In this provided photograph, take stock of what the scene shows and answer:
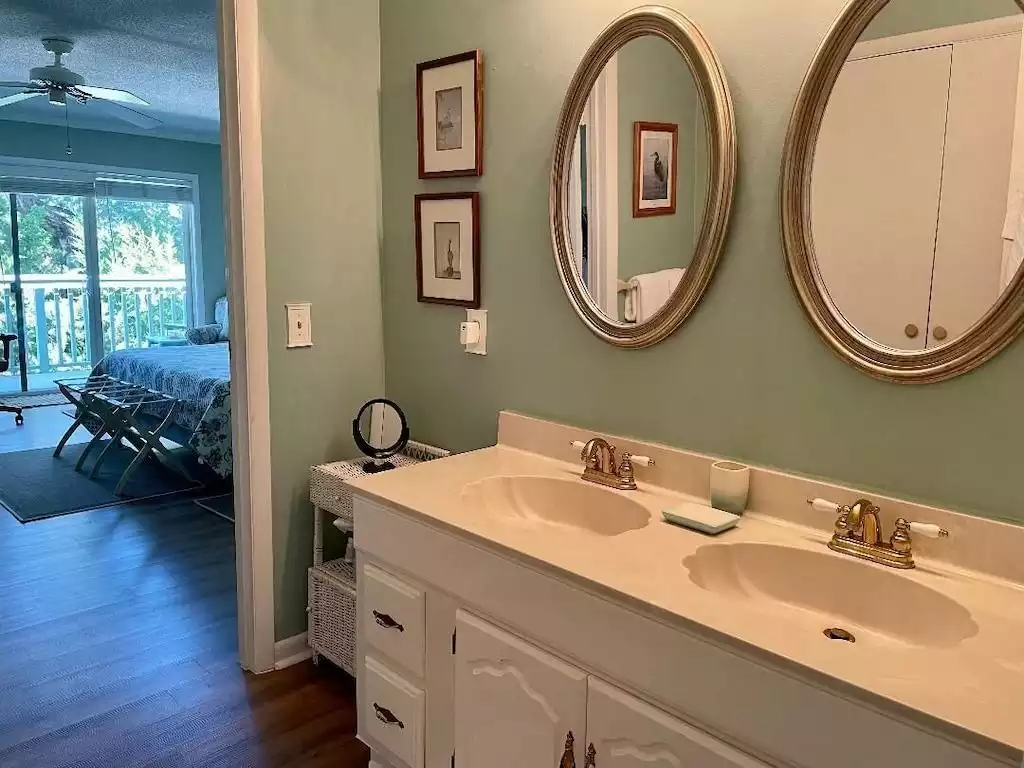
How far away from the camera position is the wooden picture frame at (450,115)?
7.12 ft

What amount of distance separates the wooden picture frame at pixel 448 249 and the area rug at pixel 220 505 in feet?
7.00

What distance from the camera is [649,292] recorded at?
1841 mm

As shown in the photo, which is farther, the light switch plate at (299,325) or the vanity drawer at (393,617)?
the light switch plate at (299,325)

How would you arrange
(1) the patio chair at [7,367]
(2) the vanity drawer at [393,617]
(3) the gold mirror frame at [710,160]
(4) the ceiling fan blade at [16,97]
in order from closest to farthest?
(3) the gold mirror frame at [710,160] < (2) the vanity drawer at [393,617] < (4) the ceiling fan blade at [16,97] < (1) the patio chair at [7,367]

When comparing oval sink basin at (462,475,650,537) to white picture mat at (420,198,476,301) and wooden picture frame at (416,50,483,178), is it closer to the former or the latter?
white picture mat at (420,198,476,301)

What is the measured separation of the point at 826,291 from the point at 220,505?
11.4 feet

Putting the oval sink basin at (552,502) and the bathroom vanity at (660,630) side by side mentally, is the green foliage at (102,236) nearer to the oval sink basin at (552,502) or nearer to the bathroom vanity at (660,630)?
the bathroom vanity at (660,630)

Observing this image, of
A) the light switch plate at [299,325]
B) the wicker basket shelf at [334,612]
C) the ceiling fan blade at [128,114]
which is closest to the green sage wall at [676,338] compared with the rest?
the light switch plate at [299,325]

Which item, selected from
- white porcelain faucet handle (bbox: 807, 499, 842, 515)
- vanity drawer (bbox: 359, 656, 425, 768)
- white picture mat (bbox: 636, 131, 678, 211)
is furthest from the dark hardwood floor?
white picture mat (bbox: 636, 131, 678, 211)

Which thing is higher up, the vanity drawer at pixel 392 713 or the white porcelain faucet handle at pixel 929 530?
the white porcelain faucet handle at pixel 929 530

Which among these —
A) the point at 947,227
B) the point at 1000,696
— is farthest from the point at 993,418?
the point at 1000,696

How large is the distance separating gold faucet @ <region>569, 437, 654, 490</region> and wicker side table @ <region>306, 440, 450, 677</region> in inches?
23.4

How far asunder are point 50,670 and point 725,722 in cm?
218

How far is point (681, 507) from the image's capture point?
5.41 feet
